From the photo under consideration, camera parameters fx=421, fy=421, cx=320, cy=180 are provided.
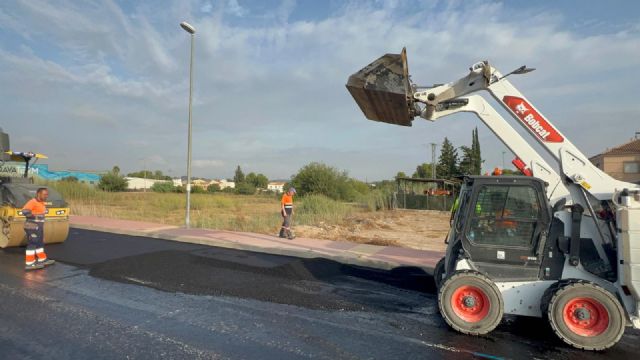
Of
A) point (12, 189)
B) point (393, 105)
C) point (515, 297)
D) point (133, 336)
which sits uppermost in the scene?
point (393, 105)

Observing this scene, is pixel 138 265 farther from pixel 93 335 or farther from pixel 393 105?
pixel 393 105

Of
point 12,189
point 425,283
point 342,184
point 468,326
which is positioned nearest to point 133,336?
point 468,326

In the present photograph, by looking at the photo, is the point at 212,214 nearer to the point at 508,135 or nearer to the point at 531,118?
the point at 508,135

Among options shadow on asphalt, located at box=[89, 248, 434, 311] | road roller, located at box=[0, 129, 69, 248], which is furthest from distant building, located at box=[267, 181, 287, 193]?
shadow on asphalt, located at box=[89, 248, 434, 311]

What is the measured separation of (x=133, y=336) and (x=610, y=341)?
205 inches

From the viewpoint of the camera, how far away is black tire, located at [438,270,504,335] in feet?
16.3

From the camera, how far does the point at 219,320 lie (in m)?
5.30

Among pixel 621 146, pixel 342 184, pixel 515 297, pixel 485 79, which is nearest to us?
pixel 515 297

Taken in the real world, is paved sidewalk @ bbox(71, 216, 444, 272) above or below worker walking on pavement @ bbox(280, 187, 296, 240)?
below

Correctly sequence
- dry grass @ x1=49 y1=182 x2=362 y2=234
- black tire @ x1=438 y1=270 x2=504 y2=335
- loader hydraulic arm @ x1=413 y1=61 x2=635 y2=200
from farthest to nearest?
1. dry grass @ x1=49 y1=182 x2=362 y2=234
2. loader hydraulic arm @ x1=413 y1=61 x2=635 y2=200
3. black tire @ x1=438 y1=270 x2=504 y2=335

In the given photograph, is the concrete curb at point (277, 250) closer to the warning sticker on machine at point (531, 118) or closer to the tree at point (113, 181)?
the warning sticker on machine at point (531, 118)

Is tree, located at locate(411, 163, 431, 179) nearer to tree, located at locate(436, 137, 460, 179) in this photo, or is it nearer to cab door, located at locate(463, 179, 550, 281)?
tree, located at locate(436, 137, 460, 179)

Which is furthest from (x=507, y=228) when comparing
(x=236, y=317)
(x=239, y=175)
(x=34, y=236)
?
(x=239, y=175)

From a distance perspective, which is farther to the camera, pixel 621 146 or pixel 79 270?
pixel 621 146
